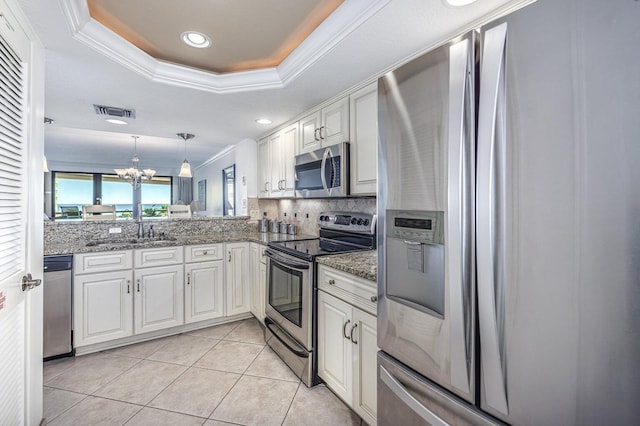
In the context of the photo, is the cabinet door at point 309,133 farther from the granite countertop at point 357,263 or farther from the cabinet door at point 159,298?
the cabinet door at point 159,298

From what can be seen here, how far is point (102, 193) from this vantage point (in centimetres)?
762

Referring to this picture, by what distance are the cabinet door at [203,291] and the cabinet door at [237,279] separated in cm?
8

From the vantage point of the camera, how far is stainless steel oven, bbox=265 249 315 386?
1984 millimetres

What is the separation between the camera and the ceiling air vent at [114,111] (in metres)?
2.65

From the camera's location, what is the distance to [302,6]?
1.56 meters

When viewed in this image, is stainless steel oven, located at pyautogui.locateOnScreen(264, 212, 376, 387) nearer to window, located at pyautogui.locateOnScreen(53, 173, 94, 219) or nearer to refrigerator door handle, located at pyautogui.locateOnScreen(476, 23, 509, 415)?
refrigerator door handle, located at pyautogui.locateOnScreen(476, 23, 509, 415)

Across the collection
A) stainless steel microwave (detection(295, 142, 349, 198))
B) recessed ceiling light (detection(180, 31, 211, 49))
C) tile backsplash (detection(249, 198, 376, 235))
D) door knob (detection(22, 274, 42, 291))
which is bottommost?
door knob (detection(22, 274, 42, 291))

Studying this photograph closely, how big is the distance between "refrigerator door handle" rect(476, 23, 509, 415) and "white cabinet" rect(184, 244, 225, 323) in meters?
2.72

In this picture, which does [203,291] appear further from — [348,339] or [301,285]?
[348,339]

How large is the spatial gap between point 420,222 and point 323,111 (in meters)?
1.75

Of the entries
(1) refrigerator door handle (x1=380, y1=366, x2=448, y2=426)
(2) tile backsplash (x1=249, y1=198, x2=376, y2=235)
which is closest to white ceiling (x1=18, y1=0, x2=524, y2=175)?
(2) tile backsplash (x1=249, y1=198, x2=376, y2=235)

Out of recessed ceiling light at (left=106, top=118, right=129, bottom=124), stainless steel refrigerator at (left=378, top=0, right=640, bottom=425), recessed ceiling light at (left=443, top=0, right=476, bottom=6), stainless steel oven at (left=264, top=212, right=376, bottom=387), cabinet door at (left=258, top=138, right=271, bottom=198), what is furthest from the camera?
cabinet door at (left=258, top=138, right=271, bottom=198)

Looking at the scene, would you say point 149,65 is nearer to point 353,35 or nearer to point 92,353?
point 353,35

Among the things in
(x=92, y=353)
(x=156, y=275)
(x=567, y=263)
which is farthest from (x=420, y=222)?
(x=92, y=353)
